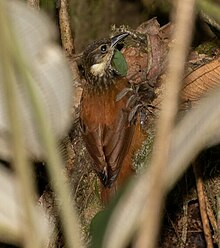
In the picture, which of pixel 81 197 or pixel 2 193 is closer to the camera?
pixel 2 193

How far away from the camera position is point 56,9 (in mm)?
3334

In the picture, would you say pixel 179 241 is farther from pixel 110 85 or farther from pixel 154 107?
pixel 110 85

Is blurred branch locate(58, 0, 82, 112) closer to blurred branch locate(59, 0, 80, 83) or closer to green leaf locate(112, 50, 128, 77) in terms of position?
blurred branch locate(59, 0, 80, 83)

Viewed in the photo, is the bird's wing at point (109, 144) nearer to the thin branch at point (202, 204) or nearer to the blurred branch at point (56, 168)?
the thin branch at point (202, 204)

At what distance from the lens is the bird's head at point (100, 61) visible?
3.67m

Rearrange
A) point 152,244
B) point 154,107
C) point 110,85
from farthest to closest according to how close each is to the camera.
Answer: point 110,85, point 154,107, point 152,244

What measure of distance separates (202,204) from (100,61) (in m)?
1.28

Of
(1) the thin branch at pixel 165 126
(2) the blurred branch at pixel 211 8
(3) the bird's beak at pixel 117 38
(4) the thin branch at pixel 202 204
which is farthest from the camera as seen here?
(3) the bird's beak at pixel 117 38

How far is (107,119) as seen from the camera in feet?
11.2

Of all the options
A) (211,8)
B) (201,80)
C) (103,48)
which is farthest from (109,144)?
(211,8)

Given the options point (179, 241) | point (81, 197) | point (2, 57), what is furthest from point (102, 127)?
point (2, 57)

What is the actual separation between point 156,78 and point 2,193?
8.35 feet

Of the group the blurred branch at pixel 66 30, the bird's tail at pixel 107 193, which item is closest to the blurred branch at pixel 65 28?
the blurred branch at pixel 66 30

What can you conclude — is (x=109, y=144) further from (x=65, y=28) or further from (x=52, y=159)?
(x=52, y=159)
